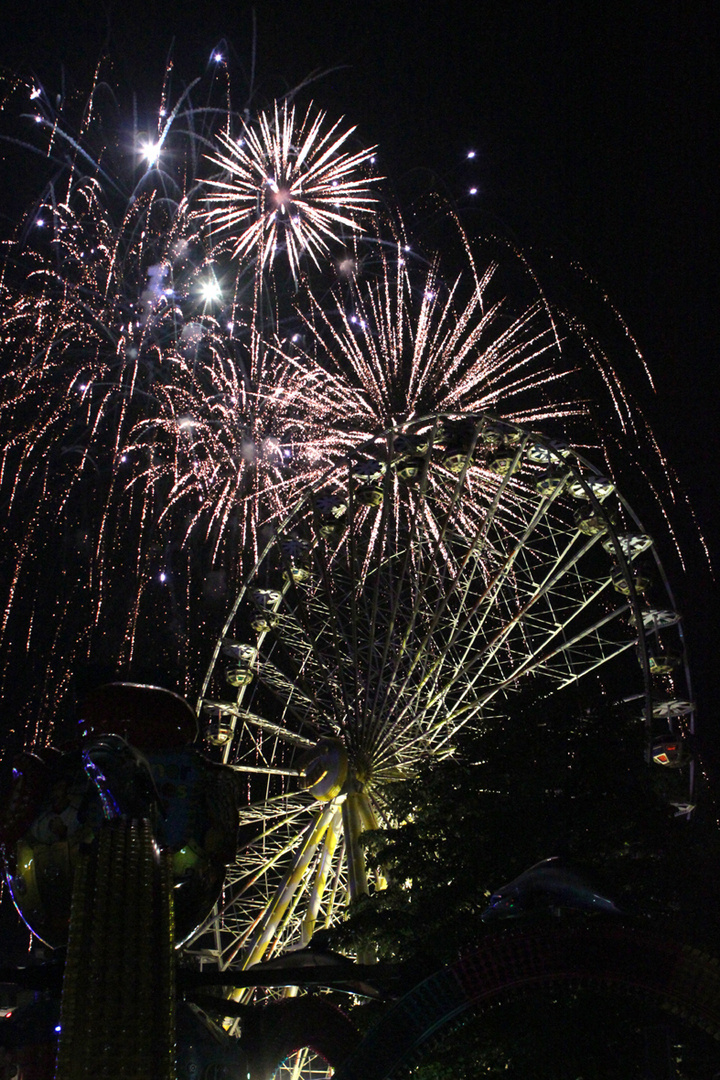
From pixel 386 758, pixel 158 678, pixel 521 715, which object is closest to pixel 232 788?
pixel 158 678

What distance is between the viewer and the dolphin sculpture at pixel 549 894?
22.5 ft

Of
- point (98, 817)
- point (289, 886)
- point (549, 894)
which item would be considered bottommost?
point (549, 894)

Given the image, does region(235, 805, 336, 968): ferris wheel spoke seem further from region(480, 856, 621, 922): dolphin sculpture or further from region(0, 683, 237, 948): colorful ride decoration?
region(480, 856, 621, 922): dolphin sculpture

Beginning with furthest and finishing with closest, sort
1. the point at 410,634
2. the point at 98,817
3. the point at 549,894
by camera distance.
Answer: the point at 410,634 → the point at 98,817 → the point at 549,894

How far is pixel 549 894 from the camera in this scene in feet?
23.0

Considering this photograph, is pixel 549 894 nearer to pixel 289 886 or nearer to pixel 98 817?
pixel 98 817

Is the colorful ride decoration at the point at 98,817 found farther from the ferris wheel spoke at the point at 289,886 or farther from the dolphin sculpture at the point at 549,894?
the ferris wheel spoke at the point at 289,886

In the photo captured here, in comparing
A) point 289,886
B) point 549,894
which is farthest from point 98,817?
point 289,886

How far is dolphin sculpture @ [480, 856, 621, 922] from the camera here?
6855 millimetres

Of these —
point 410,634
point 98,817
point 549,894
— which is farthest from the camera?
point 410,634

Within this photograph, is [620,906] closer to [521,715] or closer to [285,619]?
[521,715]

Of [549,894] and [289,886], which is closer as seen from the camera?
[549,894]

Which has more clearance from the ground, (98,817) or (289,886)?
(289,886)

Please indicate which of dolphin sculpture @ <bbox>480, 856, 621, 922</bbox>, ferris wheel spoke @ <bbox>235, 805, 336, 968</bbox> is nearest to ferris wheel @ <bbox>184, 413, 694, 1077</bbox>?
ferris wheel spoke @ <bbox>235, 805, 336, 968</bbox>
